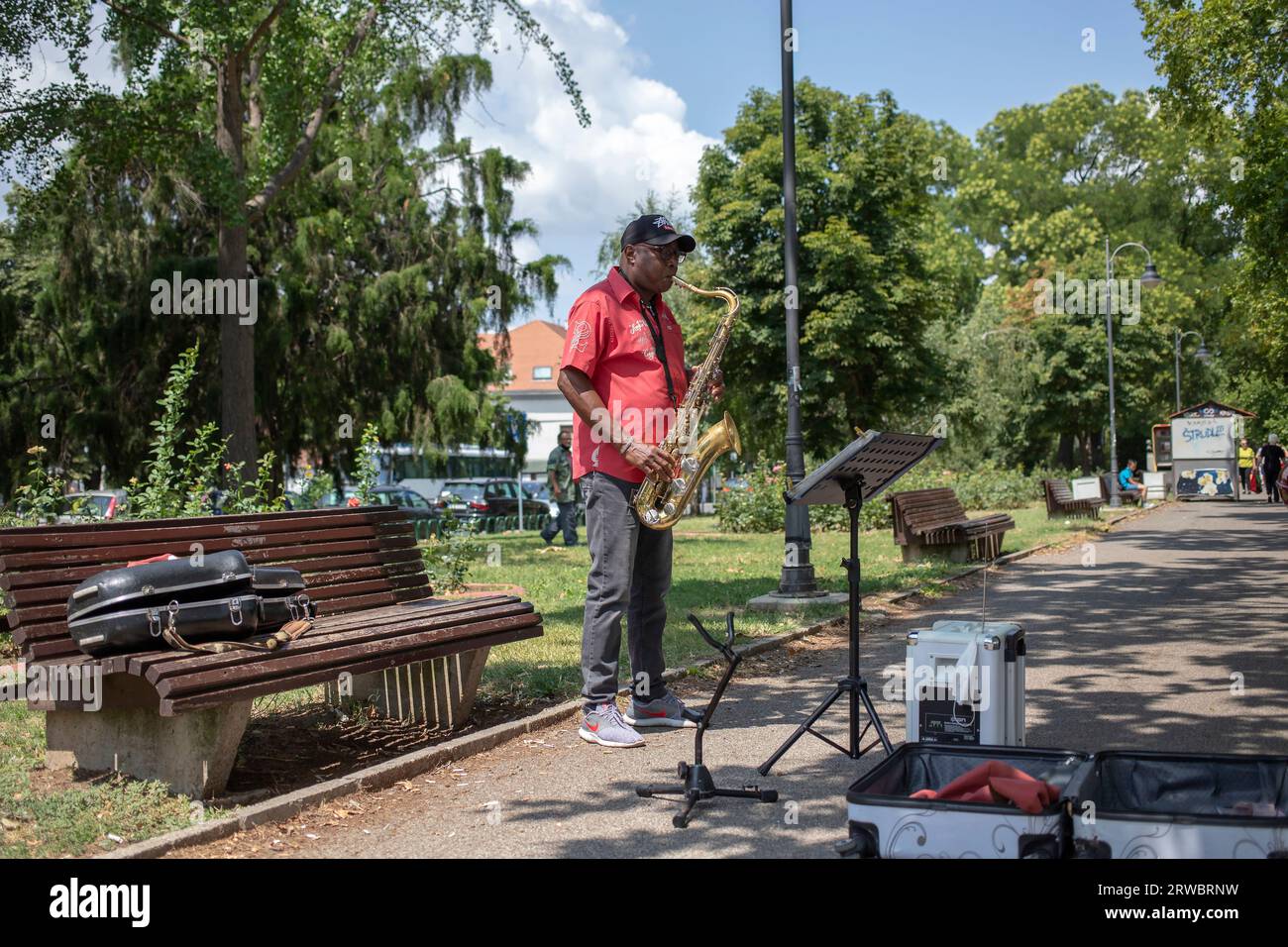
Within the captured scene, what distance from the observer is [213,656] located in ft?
15.1

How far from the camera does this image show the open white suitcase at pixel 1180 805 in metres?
3.22

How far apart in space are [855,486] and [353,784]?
2.54 metres

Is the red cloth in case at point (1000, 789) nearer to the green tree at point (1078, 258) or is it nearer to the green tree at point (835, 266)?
the green tree at point (835, 266)

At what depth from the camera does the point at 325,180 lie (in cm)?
2398

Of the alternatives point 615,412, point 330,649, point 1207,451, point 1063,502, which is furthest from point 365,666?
point 1207,451

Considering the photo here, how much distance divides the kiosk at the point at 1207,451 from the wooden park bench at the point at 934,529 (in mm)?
27834

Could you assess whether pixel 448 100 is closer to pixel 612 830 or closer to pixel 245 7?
pixel 245 7

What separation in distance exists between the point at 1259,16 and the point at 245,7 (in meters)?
14.6

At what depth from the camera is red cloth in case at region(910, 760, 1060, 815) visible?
3.52m

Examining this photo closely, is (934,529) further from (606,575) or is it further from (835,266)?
(835,266)

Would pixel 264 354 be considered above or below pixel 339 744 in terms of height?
above

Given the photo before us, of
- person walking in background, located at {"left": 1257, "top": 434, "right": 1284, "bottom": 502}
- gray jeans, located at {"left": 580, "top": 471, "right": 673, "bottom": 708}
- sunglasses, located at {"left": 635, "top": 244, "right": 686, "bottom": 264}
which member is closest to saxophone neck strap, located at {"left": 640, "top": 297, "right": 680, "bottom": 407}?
sunglasses, located at {"left": 635, "top": 244, "right": 686, "bottom": 264}
